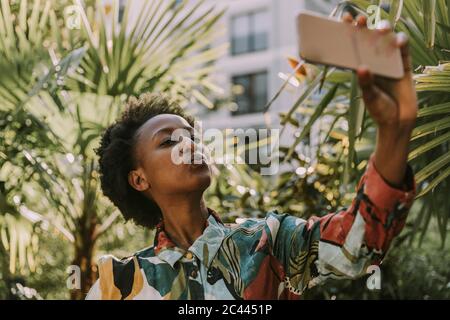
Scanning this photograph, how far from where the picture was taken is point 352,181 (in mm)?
3020

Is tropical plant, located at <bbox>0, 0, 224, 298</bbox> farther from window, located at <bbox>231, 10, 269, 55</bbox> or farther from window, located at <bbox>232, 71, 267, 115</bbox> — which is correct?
window, located at <bbox>231, 10, 269, 55</bbox>

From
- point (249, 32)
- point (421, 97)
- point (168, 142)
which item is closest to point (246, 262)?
point (168, 142)

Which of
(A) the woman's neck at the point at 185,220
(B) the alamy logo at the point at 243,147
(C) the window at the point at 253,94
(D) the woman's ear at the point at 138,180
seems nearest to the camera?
(A) the woman's neck at the point at 185,220

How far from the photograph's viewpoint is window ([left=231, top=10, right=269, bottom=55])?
16.4m

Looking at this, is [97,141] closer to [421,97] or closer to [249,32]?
[421,97]

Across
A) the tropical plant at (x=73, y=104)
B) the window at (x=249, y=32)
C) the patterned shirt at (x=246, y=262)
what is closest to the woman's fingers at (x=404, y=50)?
the patterned shirt at (x=246, y=262)

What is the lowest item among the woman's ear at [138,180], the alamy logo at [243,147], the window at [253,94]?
the woman's ear at [138,180]

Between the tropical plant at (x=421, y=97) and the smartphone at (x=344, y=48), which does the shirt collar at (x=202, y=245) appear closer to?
the tropical plant at (x=421, y=97)

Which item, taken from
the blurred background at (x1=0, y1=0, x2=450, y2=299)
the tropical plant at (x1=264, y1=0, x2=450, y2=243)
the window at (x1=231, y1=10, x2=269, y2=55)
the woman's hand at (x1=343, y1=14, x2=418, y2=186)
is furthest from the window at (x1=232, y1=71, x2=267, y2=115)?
the woman's hand at (x1=343, y1=14, x2=418, y2=186)

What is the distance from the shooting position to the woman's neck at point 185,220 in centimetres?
145

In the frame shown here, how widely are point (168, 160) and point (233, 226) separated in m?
0.20

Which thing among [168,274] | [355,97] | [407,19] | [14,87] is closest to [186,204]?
[168,274]

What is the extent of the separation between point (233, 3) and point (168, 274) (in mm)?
15713
